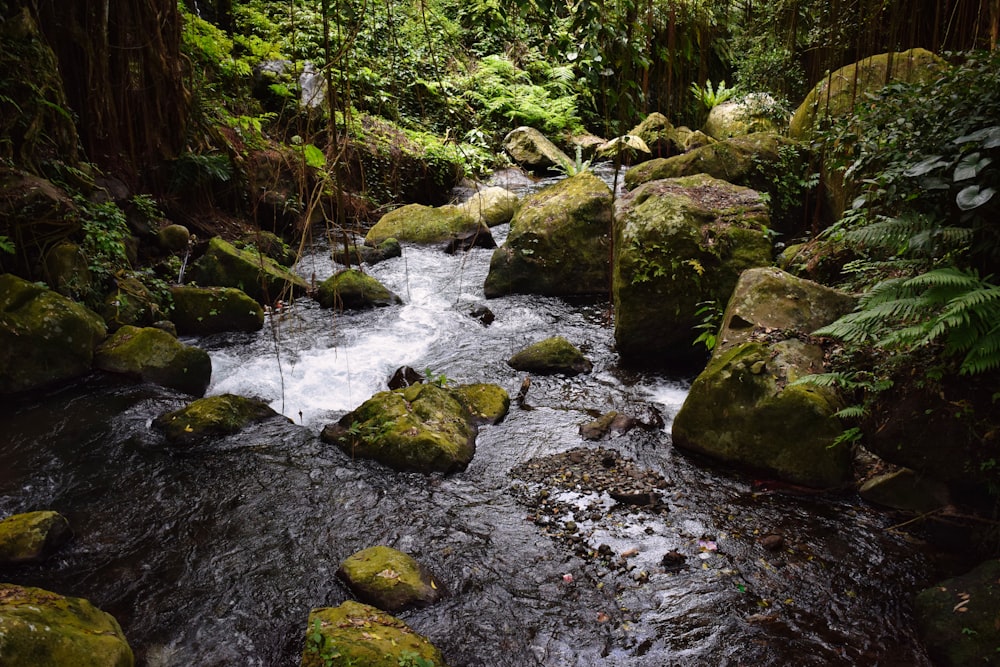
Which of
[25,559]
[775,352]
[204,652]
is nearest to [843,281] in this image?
[775,352]

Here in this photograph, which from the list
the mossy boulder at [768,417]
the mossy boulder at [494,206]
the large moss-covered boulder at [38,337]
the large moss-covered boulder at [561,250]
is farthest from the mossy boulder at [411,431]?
the mossy boulder at [494,206]

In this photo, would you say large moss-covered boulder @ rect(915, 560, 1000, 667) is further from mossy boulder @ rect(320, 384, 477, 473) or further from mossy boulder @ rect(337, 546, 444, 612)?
mossy boulder @ rect(320, 384, 477, 473)

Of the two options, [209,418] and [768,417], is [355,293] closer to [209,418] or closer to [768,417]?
[209,418]

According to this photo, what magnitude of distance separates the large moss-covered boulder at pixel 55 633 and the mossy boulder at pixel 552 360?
14.5 ft

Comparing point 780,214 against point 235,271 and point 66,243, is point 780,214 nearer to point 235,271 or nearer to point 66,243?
point 235,271

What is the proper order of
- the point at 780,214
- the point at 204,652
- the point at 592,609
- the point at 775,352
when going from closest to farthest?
the point at 204,652, the point at 592,609, the point at 775,352, the point at 780,214

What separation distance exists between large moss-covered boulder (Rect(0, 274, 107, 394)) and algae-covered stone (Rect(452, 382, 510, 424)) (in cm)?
373

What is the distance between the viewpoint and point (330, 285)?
8188 millimetres

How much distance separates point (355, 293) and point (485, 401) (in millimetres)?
3354

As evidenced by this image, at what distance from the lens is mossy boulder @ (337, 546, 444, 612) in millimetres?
3508

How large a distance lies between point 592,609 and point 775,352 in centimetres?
258

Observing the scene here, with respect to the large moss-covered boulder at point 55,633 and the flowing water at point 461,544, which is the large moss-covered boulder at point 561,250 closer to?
the flowing water at point 461,544

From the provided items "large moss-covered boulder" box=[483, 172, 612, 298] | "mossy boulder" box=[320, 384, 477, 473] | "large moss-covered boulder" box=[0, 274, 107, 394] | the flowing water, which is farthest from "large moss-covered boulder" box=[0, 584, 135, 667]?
"large moss-covered boulder" box=[483, 172, 612, 298]

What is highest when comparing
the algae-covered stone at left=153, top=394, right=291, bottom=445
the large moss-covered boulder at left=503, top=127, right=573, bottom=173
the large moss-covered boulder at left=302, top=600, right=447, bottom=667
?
the large moss-covered boulder at left=503, top=127, right=573, bottom=173
